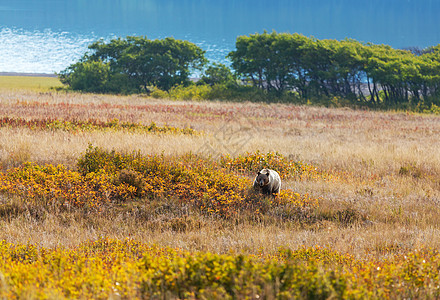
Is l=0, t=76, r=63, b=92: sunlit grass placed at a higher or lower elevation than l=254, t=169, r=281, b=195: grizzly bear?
higher

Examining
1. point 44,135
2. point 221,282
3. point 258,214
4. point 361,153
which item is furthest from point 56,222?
point 361,153

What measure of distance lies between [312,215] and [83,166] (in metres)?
5.03

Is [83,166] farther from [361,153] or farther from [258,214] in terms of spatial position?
[361,153]

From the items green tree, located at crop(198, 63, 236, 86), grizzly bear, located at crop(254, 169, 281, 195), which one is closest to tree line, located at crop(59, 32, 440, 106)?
green tree, located at crop(198, 63, 236, 86)

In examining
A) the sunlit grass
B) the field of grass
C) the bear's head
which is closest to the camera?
the field of grass

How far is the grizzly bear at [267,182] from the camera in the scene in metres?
7.13

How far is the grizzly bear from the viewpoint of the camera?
23.4 ft

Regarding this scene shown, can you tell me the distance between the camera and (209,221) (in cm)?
634

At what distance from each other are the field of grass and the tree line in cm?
2518

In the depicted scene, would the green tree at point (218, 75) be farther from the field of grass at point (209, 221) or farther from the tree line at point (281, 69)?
the field of grass at point (209, 221)

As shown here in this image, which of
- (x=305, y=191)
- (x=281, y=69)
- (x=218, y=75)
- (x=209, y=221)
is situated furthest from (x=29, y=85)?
(x=209, y=221)

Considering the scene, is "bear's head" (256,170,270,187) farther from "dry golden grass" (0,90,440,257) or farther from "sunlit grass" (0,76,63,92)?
"sunlit grass" (0,76,63,92)

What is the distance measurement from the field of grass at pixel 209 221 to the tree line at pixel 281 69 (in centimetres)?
2518

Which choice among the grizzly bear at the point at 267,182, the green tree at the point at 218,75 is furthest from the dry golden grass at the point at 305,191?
the green tree at the point at 218,75
